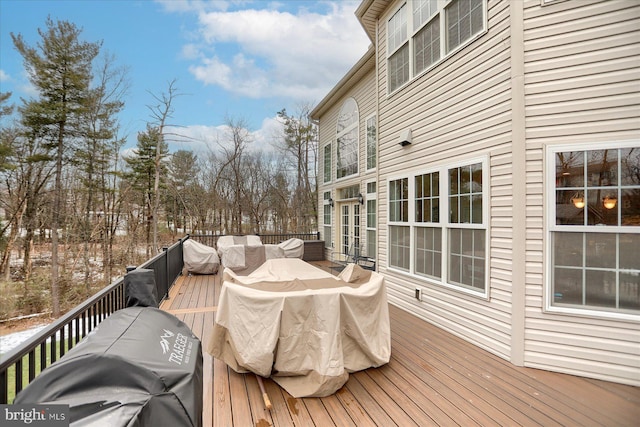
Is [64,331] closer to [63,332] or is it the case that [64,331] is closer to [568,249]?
[63,332]

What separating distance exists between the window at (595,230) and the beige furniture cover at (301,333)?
178cm

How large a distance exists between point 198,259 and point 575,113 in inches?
306

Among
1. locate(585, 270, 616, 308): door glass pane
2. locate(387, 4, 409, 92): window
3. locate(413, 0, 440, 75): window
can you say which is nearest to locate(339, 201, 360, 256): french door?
locate(387, 4, 409, 92): window

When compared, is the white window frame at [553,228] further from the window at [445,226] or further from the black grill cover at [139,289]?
the black grill cover at [139,289]

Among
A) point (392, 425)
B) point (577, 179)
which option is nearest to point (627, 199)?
point (577, 179)

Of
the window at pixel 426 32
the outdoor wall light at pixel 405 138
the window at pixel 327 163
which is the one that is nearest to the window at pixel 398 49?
the window at pixel 426 32

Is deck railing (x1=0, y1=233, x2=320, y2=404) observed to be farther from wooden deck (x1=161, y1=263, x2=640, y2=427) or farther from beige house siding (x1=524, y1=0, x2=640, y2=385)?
beige house siding (x1=524, y1=0, x2=640, y2=385)

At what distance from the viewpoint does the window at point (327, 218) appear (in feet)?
34.4

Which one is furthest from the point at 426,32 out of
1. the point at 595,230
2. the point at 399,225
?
the point at 595,230

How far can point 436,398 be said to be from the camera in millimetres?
2617

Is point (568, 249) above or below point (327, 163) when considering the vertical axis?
below

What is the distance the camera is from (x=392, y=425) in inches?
89.9

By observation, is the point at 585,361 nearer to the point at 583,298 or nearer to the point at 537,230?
the point at 583,298

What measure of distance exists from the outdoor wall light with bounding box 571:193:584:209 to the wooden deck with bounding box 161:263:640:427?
1576 millimetres
